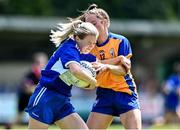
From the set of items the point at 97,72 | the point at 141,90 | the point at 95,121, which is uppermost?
the point at 97,72

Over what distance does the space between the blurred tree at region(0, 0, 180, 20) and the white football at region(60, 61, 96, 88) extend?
77.4 ft

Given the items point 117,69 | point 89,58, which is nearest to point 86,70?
point 89,58

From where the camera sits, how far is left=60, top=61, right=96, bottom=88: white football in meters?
9.14

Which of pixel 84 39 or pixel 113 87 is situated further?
pixel 113 87

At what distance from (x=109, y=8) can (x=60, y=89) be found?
24.8m

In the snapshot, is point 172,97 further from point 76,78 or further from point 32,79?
point 76,78

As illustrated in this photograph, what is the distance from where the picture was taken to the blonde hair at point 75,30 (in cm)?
916

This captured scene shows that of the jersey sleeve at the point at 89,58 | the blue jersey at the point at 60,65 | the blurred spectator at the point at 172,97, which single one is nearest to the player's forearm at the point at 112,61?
the jersey sleeve at the point at 89,58

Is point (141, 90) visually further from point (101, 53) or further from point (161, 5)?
point (101, 53)

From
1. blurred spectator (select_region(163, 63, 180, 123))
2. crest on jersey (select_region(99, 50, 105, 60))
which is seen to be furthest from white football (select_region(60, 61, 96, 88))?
blurred spectator (select_region(163, 63, 180, 123))

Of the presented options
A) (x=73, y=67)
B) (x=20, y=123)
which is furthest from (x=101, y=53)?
(x=20, y=123)

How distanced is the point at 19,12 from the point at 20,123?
13042 millimetres

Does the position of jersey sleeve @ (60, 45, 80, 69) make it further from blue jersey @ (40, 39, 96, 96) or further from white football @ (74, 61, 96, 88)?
white football @ (74, 61, 96, 88)

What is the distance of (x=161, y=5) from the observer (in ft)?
114
